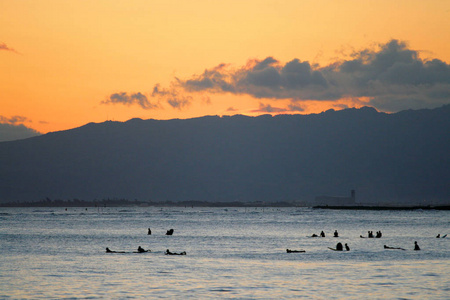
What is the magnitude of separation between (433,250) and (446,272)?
21042 millimetres

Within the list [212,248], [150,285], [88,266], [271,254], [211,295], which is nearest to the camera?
[211,295]

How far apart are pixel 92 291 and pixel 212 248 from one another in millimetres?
35883

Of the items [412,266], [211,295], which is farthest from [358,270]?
[211,295]

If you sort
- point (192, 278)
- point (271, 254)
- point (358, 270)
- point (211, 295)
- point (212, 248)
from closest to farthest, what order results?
point (211, 295) < point (192, 278) < point (358, 270) < point (271, 254) < point (212, 248)

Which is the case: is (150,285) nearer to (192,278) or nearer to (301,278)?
(192,278)

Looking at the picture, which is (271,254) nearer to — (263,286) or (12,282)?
(263,286)

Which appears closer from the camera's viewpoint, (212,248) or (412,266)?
(412,266)

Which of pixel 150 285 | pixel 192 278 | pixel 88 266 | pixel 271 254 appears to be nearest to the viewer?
pixel 150 285

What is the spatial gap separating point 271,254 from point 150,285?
2588 centimetres

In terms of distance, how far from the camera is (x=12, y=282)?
43406 millimetres

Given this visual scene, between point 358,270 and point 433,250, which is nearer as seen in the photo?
point 358,270

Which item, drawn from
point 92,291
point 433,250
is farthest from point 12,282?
point 433,250

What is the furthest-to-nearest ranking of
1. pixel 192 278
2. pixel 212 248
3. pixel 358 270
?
1. pixel 212 248
2. pixel 358 270
3. pixel 192 278

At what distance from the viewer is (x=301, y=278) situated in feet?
149
